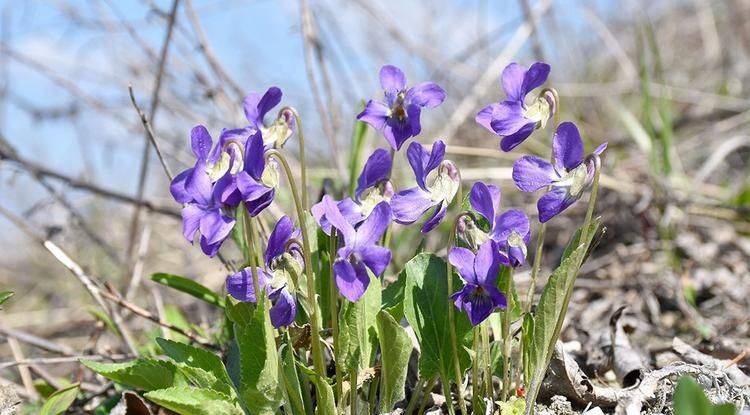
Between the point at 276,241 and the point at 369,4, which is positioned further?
the point at 369,4

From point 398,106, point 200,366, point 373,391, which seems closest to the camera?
point 398,106

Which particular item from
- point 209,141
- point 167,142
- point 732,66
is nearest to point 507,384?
point 209,141

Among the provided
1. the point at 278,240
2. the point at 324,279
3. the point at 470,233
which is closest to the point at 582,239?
the point at 470,233

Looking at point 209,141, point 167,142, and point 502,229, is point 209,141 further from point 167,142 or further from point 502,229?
point 167,142

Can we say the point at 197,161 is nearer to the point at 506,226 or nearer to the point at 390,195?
the point at 390,195

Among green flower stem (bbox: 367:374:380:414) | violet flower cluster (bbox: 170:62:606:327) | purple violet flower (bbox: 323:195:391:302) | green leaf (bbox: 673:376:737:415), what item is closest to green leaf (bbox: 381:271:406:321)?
green flower stem (bbox: 367:374:380:414)

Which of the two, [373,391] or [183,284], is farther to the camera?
[183,284]
